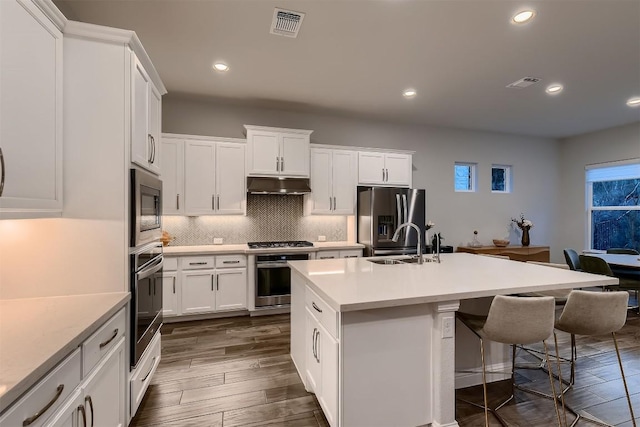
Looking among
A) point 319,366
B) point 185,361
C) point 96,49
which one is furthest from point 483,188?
point 96,49

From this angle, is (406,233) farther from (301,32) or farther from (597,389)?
(301,32)

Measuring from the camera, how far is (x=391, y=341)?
1706 millimetres

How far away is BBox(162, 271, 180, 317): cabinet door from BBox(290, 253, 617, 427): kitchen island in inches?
91.5

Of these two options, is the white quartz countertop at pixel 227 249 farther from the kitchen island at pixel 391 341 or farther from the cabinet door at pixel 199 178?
the kitchen island at pixel 391 341

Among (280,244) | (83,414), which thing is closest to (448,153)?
(280,244)

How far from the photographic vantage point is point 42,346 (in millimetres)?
1080

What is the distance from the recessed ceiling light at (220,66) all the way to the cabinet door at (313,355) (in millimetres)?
2679

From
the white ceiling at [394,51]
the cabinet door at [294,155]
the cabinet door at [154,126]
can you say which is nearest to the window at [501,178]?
the white ceiling at [394,51]

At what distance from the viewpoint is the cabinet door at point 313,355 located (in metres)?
1.97

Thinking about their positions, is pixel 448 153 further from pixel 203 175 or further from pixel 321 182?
pixel 203 175

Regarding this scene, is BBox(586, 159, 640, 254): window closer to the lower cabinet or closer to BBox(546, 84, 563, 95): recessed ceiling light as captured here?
BBox(546, 84, 563, 95): recessed ceiling light

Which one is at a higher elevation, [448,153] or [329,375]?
[448,153]

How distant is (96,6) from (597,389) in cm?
488

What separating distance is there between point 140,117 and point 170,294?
8.03 feet
